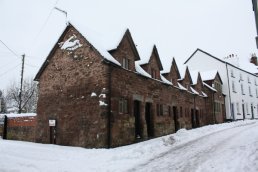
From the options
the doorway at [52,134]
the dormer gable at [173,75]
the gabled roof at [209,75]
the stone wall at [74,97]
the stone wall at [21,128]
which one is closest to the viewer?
the stone wall at [74,97]

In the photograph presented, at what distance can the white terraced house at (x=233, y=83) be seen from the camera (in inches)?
1496

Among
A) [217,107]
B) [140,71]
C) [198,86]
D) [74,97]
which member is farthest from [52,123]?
[217,107]

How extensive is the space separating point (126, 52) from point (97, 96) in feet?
14.0

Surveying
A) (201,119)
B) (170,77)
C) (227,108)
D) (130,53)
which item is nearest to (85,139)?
(130,53)

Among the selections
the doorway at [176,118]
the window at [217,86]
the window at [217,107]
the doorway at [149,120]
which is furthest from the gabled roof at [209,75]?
the doorway at [149,120]

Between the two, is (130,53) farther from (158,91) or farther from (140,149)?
(140,149)

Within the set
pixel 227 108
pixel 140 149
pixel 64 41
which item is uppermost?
pixel 64 41

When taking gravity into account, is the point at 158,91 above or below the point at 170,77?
below

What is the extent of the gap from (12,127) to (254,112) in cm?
3951

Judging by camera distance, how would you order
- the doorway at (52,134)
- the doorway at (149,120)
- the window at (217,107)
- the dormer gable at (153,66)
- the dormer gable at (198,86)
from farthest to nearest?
the window at (217,107), the dormer gable at (198,86), the dormer gable at (153,66), the doorway at (149,120), the doorway at (52,134)

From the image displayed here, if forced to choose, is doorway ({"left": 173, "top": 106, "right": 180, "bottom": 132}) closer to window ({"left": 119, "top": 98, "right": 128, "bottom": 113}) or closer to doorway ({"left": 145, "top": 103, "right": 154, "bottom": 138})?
doorway ({"left": 145, "top": 103, "right": 154, "bottom": 138})

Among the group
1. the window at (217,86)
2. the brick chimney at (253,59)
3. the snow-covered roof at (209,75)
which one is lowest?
the window at (217,86)

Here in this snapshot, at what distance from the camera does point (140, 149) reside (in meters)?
11.9

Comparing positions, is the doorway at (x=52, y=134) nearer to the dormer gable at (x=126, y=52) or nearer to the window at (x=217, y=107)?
the dormer gable at (x=126, y=52)
